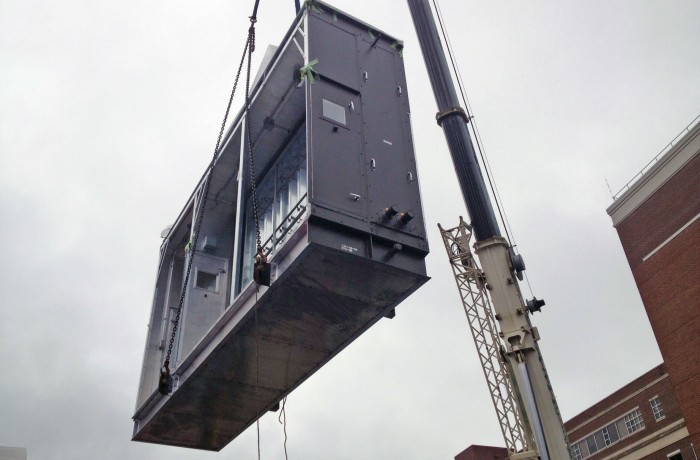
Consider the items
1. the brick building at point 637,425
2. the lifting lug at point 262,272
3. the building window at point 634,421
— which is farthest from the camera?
the building window at point 634,421

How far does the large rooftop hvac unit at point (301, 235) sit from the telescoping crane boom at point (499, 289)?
15.4 ft

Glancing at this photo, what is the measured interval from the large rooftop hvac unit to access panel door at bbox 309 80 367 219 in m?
0.02

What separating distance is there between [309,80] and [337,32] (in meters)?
1.88

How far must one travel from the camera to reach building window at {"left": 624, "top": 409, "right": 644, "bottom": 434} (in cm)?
4331

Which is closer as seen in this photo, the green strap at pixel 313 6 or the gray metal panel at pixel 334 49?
the gray metal panel at pixel 334 49

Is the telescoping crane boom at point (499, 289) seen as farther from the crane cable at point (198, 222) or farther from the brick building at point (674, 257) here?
the brick building at point (674, 257)

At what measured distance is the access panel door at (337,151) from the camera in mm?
10602

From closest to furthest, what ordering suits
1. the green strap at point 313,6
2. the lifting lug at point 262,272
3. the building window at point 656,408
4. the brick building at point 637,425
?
the lifting lug at point 262,272, the green strap at point 313,6, the brick building at point 637,425, the building window at point 656,408

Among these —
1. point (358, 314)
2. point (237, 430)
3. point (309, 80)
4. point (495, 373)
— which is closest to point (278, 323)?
point (358, 314)

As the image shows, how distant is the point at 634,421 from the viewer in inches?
1730

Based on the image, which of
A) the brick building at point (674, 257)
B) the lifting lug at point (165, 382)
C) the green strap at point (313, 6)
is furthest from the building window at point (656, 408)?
the green strap at point (313, 6)

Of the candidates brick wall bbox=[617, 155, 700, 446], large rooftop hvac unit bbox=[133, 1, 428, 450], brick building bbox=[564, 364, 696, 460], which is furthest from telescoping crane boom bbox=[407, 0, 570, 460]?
brick building bbox=[564, 364, 696, 460]

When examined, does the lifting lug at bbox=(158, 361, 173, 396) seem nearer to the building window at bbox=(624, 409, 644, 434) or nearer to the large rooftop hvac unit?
the large rooftop hvac unit

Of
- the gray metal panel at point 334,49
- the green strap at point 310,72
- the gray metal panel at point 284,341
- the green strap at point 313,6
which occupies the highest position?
the green strap at point 313,6
